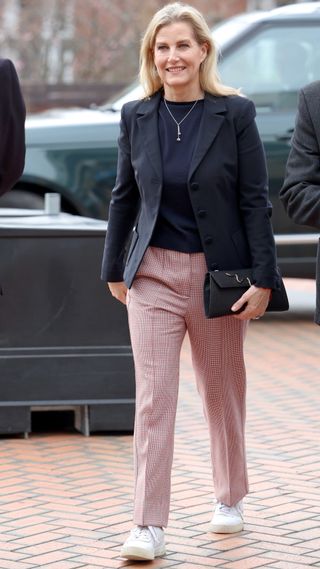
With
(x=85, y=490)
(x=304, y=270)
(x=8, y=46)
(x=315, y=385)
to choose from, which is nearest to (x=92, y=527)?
(x=85, y=490)

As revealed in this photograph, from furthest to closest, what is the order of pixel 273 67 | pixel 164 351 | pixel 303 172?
pixel 273 67
pixel 164 351
pixel 303 172

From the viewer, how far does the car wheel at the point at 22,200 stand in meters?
9.82

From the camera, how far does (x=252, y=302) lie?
15.8ft

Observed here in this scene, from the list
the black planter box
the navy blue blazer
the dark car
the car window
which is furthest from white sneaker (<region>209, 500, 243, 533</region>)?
the car window

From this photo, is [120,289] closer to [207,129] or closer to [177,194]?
[177,194]

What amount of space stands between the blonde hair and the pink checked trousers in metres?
0.59

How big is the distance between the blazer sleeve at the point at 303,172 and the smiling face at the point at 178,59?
46 cm

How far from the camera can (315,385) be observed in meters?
8.31

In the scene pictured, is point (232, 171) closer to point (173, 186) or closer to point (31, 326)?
point (173, 186)

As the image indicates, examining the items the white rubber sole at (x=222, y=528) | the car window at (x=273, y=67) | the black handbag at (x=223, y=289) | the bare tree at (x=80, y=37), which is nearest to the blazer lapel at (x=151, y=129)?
the black handbag at (x=223, y=289)

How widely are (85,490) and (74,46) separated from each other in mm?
20440

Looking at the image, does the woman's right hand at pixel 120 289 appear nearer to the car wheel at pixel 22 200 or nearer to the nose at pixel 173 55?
the nose at pixel 173 55

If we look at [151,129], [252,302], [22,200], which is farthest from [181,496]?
[22,200]

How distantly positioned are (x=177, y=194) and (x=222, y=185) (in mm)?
155
